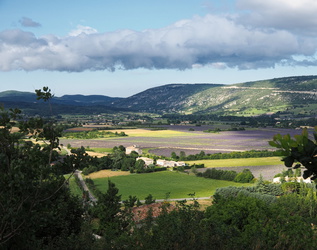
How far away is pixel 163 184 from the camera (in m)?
79.3

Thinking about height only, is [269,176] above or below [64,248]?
below

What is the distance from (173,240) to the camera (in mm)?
12789

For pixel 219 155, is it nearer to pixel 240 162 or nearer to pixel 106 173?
pixel 240 162

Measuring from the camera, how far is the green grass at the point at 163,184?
70688mm

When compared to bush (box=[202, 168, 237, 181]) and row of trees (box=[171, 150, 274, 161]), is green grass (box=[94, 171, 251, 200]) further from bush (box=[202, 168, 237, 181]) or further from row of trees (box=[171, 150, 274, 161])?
row of trees (box=[171, 150, 274, 161])

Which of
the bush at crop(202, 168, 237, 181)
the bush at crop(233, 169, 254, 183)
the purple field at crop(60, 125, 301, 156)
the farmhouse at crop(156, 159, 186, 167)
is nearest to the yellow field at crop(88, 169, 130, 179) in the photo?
the farmhouse at crop(156, 159, 186, 167)

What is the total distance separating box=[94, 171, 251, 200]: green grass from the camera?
70.7 m

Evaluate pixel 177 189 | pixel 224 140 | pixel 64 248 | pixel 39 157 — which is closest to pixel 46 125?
pixel 39 157

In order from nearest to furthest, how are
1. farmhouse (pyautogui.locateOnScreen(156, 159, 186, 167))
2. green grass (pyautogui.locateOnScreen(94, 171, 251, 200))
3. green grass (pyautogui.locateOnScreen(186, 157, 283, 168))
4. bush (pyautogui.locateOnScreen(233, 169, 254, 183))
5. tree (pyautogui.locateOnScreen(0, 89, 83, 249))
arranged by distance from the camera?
tree (pyautogui.locateOnScreen(0, 89, 83, 249)), green grass (pyautogui.locateOnScreen(94, 171, 251, 200)), bush (pyautogui.locateOnScreen(233, 169, 254, 183)), green grass (pyautogui.locateOnScreen(186, 157, 283, 168)), farmhouse (pyautogui.locateOnScreen(156, 159, 186, 167))

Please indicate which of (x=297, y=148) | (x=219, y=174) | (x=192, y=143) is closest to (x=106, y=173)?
(x=219, y=174)

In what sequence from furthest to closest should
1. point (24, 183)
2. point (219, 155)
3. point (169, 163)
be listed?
point (219, 155) < point (169, 163) < point (24, 183)

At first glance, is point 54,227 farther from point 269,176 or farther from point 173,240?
point 269,176

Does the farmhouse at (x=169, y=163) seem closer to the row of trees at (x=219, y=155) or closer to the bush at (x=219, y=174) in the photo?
the row of trees at (x=219, y=155)

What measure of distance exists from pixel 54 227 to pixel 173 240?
A: 14997 mm
